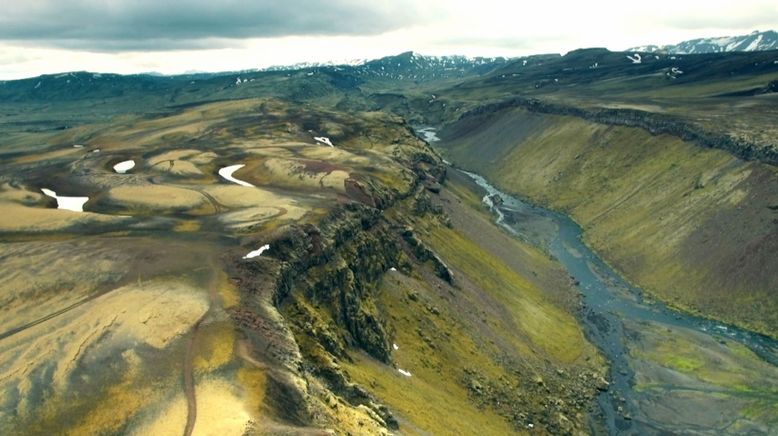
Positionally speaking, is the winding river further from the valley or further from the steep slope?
the steep slope

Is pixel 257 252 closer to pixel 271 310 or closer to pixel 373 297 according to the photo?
pixel 271 310

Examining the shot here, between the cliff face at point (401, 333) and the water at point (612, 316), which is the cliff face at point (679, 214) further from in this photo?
the cliff face at point (401, 333)

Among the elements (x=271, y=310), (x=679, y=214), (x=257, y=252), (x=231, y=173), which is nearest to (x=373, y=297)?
(x=257, y=252)

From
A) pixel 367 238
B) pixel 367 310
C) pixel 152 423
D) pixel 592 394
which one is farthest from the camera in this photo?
pixel 367 238

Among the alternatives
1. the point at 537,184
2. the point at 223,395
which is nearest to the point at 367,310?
the point at 223,395

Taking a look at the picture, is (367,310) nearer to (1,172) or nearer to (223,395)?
(223,395)
